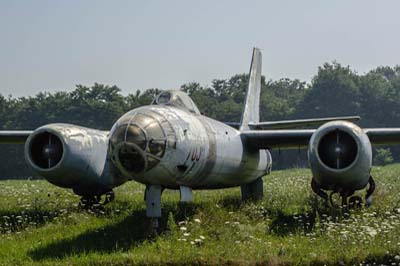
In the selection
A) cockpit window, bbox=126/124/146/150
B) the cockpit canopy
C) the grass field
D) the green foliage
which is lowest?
the green foliage

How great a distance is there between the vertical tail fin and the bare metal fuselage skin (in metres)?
3.06

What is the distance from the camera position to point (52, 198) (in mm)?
16109

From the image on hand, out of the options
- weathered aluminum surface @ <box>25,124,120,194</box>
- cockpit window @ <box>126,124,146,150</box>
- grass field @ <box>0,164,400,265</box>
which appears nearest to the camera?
grass field @ <box>0,164,400,265</box>

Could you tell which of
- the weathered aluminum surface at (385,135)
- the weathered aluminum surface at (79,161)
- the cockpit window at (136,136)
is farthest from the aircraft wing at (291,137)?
→ the cockpit window at (136,136)

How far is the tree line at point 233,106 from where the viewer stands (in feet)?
248

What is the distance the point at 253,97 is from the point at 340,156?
686cm

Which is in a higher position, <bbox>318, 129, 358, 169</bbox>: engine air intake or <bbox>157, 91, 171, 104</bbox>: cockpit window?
<bbox>157, 91, 171, 104</bbox>: cockpit window

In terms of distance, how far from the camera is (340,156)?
1179 centimetres

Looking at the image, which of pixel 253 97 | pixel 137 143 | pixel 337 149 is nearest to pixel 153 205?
pixel 137 143

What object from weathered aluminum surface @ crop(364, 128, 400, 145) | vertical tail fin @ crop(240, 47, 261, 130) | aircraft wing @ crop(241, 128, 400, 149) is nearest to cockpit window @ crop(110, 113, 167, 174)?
aircraft wing @ crop(241, 128, 400, 149)

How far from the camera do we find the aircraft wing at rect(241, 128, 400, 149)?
13203 millimetres

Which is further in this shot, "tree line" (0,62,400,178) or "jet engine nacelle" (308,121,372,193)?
"tree line" (0,62,400,178)

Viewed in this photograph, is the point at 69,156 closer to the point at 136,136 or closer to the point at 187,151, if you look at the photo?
the point at 187,151

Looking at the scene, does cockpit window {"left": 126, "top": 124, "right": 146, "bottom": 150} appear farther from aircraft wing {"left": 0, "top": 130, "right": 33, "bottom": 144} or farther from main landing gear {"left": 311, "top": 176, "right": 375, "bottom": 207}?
aircraft wing {"left": 0, "top": 130, "right": 33, "bottom": 144}
